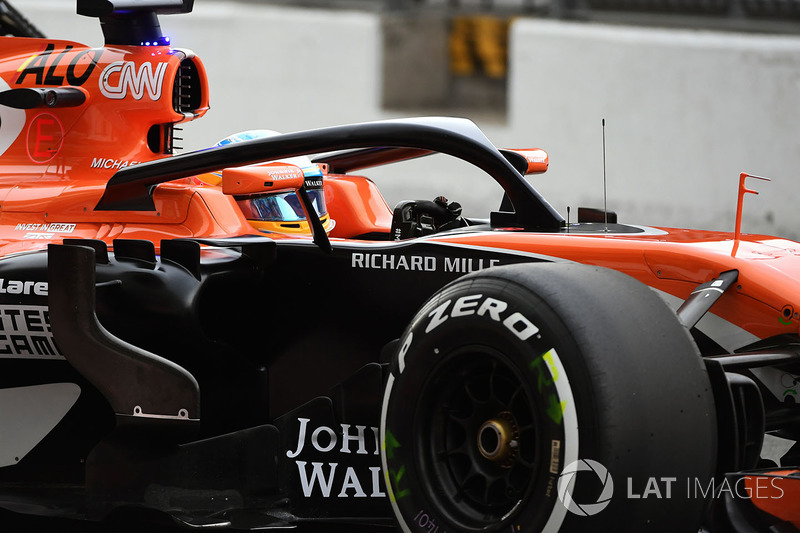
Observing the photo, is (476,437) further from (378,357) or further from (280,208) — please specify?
(280,208)

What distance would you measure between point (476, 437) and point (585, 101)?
30.4 feet

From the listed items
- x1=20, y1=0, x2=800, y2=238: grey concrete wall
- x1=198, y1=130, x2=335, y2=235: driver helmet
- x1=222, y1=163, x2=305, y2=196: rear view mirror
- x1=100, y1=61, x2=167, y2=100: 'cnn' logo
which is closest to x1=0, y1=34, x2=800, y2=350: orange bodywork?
x1=100, y1=61, x2=167, y2=100: 'cnn' logo

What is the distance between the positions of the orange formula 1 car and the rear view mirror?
1cm

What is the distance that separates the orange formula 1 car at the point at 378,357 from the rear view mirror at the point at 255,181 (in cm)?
1

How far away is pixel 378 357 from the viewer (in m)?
3.79

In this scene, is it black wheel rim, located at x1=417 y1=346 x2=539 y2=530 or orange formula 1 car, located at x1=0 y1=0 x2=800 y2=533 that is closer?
orange formula 1 car, located at x1=0 y1=0 x2=800 y2=533

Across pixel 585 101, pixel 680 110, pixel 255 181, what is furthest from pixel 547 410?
pixel 585 101

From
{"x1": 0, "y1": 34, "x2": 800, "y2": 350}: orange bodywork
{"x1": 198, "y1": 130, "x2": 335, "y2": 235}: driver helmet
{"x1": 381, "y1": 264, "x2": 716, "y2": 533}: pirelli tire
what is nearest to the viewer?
{"x1": 381, "y1": 264, "x2": 716, "y2": 533}: pirelli tire

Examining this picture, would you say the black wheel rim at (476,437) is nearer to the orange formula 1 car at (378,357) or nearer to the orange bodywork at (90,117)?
the orange formula 1 car at (378,357)

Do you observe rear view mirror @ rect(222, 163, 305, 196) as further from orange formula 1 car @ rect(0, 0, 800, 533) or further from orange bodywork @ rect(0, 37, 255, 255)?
orange bodywork @ rect(0, 37, 255, 255)

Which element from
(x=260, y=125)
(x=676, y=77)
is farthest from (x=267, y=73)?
(x=676, y=77)

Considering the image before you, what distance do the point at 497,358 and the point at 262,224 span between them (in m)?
2.11

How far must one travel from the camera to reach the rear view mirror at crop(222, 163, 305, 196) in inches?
155

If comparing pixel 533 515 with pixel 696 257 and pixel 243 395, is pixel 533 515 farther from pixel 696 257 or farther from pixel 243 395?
pixel 243 395
